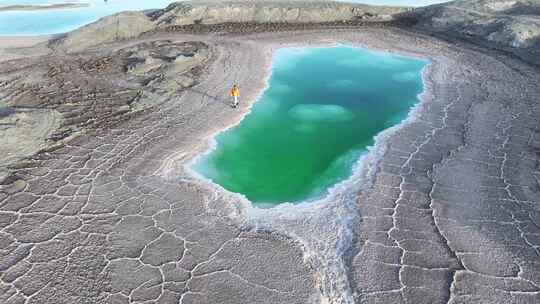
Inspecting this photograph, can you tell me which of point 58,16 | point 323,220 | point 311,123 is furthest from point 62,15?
point 323,220

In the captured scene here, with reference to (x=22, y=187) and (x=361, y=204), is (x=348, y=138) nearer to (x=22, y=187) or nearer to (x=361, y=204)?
(x=361, y=204)

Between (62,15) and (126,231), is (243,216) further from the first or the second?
(62,15)

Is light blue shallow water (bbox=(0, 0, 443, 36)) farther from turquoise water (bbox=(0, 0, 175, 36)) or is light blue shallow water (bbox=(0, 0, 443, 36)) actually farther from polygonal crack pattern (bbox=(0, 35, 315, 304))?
polygonal crack pattern (bbox=(0, 35, 315, 304))

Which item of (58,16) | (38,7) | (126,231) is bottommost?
(126,231)

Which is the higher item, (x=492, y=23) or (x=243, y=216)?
(x=492, y=23)

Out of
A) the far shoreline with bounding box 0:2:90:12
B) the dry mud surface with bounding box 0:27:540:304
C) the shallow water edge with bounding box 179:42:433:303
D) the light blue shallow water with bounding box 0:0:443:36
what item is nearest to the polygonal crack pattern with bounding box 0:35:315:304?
the dry mud surface with bounding box 0:27:540:304

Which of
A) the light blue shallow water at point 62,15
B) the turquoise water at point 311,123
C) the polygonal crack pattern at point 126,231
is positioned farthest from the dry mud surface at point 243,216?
the light blue shallow water at point 62,15

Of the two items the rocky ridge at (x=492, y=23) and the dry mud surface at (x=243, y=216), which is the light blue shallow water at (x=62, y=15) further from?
the dry mud surface at (x=243, y=216)
